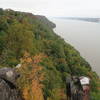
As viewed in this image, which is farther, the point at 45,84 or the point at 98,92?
the point at 98,92

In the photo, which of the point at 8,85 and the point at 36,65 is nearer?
the point at 8,85

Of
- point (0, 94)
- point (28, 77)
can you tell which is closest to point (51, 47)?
point (28, 77)

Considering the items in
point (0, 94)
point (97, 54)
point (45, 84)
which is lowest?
point (97, 54)

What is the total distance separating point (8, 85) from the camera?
21156 mm

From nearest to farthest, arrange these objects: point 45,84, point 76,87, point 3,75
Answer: point 3,75, point 45,84, point 76,87

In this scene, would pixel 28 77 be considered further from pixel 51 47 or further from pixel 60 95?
pixel 51 47

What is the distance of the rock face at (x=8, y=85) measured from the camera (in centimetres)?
2003

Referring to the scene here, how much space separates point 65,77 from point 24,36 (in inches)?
407

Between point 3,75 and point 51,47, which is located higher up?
point 3,75

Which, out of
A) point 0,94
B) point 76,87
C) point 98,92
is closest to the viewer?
point 0,94

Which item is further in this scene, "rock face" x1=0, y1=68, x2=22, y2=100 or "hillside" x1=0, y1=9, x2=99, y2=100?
"hillside" x1=0, y1=9, x2=99, y2=100

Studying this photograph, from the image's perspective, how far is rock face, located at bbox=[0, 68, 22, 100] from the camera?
20031 mm

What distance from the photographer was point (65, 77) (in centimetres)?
4203

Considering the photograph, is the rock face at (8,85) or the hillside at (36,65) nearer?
the rock face at (8,85)
